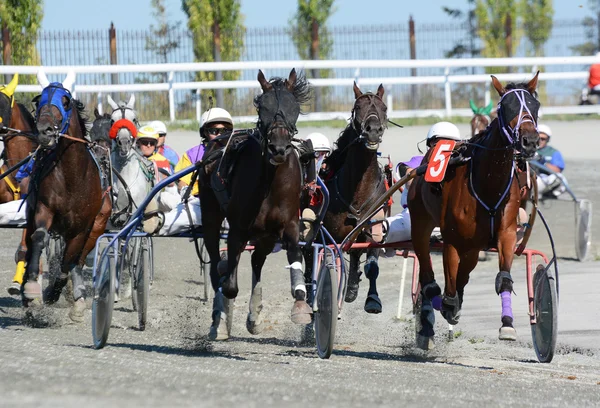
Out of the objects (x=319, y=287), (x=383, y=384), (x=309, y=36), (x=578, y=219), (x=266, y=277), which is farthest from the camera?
(x=309, y=36)

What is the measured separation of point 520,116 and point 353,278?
2738mm

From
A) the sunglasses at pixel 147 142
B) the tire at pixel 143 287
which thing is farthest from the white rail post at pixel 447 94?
the tire at pixel 143 287

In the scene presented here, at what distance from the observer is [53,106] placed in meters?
9.64

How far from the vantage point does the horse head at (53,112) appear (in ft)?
30.8

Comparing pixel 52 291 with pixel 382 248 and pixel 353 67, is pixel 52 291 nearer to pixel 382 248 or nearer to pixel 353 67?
pixel 382 248

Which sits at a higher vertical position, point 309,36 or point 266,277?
point 309,36

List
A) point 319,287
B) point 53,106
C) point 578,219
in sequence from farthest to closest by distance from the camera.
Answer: point 578,219
point 53,106
point 319,287

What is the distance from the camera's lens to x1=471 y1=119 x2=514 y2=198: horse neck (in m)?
8.56

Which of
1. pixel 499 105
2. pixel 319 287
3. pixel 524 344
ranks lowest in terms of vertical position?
pixel 524 344

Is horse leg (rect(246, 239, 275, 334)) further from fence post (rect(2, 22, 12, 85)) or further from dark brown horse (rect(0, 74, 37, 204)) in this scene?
fence post (rect(2, 22, 12, 85))

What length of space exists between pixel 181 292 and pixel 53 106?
12.1 feet

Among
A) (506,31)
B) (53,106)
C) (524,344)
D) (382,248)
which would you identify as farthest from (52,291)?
(506,31)

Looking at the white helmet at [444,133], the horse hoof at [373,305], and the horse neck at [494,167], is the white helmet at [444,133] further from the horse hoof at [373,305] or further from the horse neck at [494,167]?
the horse neck at [494,167]

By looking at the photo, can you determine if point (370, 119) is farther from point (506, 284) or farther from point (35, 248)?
point (35, 248)
